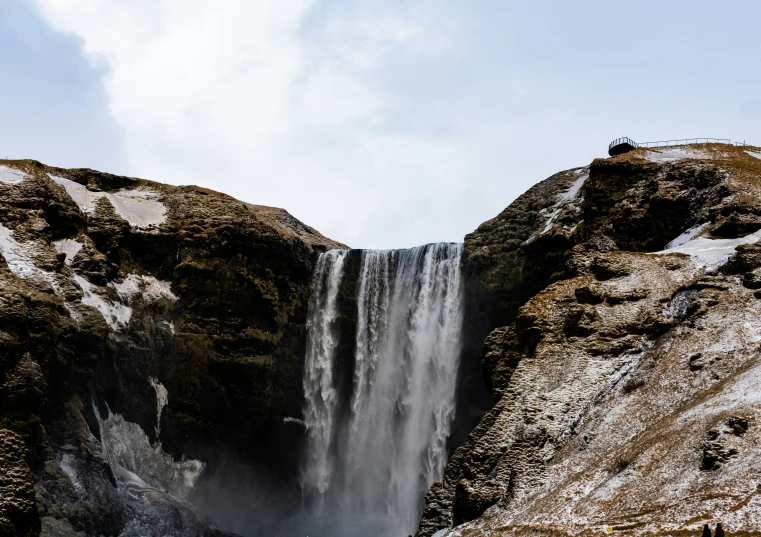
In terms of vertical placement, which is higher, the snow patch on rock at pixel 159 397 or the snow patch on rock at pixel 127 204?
the snow patch on rock at pixel 127 204

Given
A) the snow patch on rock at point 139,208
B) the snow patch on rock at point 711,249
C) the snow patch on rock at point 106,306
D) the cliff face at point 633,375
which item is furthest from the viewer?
the snow patch on rock at point 139,208

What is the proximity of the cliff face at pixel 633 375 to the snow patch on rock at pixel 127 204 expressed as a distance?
2933 cm

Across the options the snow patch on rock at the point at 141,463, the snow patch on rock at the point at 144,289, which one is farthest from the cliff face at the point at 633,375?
the snow patch on rock at the point at 144,289

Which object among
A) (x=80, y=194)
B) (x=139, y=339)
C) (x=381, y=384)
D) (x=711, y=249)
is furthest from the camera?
(x=80, y=194)

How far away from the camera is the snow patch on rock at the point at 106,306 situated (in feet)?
205

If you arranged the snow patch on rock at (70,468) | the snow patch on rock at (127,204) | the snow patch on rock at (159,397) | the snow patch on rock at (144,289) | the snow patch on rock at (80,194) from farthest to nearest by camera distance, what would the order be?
the snow patch on rock at (127,204)
the snow patch on rock at (80,194)
the snow patch on rock at (159,397)
the snow patch on rock at (144,289)
the snow patch on rock at (70,468)

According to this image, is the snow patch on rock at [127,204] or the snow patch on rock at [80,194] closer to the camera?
the snow patch on rock at [80,194]

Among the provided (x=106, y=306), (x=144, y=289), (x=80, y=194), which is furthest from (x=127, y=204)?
(x=106, y=306)

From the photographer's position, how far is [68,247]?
212ft

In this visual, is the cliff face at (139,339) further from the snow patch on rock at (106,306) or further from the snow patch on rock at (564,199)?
the snow patch on rock at (564,199)

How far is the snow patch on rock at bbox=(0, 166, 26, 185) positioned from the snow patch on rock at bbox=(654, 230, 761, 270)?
41587 mm

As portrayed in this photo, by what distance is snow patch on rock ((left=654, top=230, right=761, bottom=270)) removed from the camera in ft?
152

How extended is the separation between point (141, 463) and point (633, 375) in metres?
36.8

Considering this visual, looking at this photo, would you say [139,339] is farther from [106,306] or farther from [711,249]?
[711,249]
